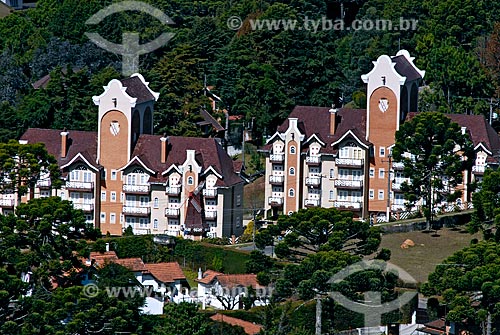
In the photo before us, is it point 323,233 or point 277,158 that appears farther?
point 277,158

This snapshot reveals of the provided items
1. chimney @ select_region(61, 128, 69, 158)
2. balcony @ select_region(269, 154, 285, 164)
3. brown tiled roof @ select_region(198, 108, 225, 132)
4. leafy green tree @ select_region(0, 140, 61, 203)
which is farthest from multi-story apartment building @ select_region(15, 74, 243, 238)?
brown tiled roof @ select_region(198, 108, 225, 132)

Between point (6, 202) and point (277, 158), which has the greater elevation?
point (277, 158)

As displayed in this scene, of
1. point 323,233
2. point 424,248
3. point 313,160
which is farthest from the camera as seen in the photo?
point 313,160

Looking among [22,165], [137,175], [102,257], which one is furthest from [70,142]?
[102,257]

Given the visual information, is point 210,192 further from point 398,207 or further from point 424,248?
point 424,248

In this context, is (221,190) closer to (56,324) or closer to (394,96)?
(394,96)

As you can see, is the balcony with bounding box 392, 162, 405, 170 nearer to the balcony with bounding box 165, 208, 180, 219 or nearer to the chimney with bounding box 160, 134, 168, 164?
the balcony with bounding box 165, 208, 180, 219

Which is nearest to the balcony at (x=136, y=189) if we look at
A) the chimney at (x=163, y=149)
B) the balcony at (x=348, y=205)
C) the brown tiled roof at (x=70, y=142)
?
the chimney at (x=163, y=149)
